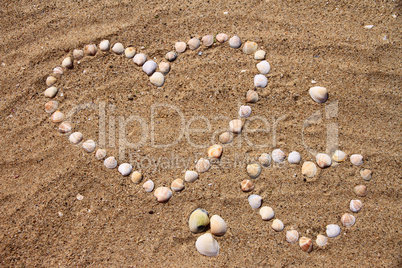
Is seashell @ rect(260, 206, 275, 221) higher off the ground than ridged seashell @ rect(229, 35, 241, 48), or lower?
lower

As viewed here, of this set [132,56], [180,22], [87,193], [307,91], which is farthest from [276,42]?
[87,193]

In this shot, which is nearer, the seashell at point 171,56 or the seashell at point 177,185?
the seashell at point 177,185

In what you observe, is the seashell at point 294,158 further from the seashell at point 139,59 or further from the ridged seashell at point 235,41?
the seashell at point 139,59

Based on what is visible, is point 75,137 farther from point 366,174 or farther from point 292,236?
point 366,174

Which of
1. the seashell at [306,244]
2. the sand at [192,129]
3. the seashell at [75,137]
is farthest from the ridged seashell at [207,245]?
the seashell at [75,137]

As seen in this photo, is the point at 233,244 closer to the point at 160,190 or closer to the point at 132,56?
the point at 160,190

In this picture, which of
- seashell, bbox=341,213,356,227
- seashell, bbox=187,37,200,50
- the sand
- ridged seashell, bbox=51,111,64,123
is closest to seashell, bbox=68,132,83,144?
the sand

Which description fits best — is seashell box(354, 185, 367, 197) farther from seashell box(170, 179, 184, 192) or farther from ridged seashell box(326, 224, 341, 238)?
seashell box(170, 179, 184, 192)
